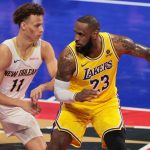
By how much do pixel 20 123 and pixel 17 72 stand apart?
58cm

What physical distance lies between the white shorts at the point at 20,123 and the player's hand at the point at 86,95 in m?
0.96

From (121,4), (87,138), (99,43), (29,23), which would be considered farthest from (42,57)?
(121,4)

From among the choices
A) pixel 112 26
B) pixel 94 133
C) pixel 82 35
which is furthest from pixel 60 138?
pixel 112 26

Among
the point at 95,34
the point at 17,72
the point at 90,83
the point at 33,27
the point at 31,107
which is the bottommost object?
the point at 31,107

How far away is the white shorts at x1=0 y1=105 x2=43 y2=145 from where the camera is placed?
805cm

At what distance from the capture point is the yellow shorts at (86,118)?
25.1 ft

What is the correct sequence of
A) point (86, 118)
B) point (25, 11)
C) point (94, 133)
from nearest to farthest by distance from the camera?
point (86, 118) < point (25, 11) < point (94, 133)

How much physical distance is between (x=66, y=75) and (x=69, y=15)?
547 centimetres

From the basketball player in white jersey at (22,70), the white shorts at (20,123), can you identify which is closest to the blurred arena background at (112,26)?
the basketball player in white jersey at (22,70)

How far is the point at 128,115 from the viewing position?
10594 mm

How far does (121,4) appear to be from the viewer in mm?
13070

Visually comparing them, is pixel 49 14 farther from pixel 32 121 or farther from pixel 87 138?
pixel 32 121

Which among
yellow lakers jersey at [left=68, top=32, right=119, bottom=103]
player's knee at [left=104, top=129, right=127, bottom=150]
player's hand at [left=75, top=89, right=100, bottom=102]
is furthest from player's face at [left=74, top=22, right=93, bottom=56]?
player's knee at [left=104, top=129, right=127, bottom=150]

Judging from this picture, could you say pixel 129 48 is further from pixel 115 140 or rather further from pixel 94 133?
pixel 94 133
